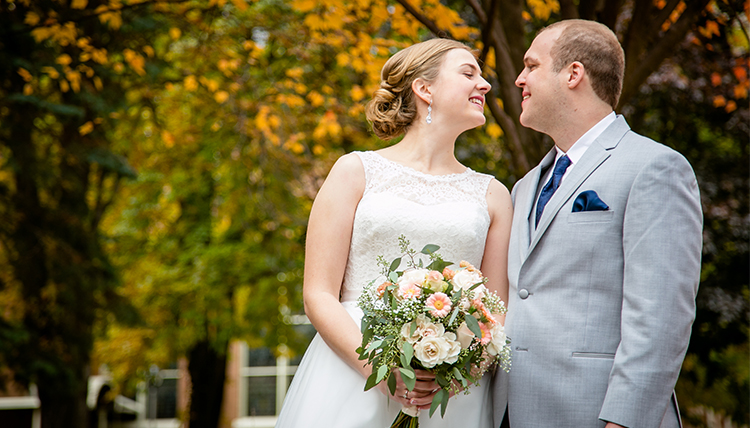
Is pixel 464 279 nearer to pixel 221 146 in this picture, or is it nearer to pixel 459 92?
pixel 459 92

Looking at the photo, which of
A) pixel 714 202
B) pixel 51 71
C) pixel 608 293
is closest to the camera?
pixel 608 293

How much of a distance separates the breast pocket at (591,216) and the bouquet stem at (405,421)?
1026mm

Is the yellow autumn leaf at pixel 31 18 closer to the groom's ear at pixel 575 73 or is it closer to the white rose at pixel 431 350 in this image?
the groom's ear at pixel 575 73

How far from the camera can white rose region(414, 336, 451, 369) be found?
94.0 inches

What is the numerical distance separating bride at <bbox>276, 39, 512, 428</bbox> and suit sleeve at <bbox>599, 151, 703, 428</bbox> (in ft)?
2.43

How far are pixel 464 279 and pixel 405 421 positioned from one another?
0.70m

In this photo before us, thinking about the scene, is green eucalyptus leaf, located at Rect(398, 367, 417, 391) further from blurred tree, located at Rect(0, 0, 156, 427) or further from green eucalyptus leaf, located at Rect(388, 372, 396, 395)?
blurred tree, located at Rect(0, 0, 156, 427)

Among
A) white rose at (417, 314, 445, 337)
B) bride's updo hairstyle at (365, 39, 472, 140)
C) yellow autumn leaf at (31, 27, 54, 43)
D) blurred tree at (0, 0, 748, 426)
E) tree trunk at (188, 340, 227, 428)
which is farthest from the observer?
tree trunk at (188, 340, 227, 428)

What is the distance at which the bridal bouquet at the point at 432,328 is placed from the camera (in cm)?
242

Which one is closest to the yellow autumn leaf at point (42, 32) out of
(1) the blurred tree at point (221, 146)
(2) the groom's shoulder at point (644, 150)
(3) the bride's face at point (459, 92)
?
(1) the blurred tree at point (221, 146)

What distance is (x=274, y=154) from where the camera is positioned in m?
10.0

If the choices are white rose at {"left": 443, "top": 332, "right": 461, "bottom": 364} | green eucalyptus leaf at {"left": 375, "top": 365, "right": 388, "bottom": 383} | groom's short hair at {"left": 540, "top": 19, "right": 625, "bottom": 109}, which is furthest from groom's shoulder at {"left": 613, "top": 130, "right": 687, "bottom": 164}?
green eucalyptus leaf at {"left": 375, "top": 365, "right": 388, "bottom": 383}

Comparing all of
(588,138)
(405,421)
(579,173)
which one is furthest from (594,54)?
(405,421)

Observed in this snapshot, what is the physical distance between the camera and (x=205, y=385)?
556 inches
